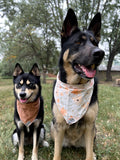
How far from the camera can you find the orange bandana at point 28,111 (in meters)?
2.62

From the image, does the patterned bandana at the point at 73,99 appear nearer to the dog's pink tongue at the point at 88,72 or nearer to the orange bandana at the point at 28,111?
the dog's pink tongue at the point at 88,72

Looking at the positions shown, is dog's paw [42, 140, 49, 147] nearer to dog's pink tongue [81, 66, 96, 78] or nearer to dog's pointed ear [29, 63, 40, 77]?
dog's pointed ear [29, 63, 40, 77]

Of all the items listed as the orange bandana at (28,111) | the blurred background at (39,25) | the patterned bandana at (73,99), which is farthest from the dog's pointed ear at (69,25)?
the blurred background at (39,25)

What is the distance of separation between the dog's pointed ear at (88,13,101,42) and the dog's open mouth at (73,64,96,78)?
75cm

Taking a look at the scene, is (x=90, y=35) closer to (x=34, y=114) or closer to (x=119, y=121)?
(x=34, y=114)

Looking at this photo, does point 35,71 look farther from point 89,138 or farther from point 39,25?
point 39,25

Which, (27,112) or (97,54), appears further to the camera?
(27,112)

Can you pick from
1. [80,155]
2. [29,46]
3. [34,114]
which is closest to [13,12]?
[29,46]

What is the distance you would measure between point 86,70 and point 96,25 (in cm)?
94

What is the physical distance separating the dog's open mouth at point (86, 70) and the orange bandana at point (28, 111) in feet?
4.55

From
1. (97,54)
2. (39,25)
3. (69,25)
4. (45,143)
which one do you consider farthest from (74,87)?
(39,25)

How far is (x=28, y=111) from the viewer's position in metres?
2.72

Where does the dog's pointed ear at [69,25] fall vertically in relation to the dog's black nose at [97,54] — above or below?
above

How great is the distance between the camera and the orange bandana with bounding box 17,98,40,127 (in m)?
2.62
